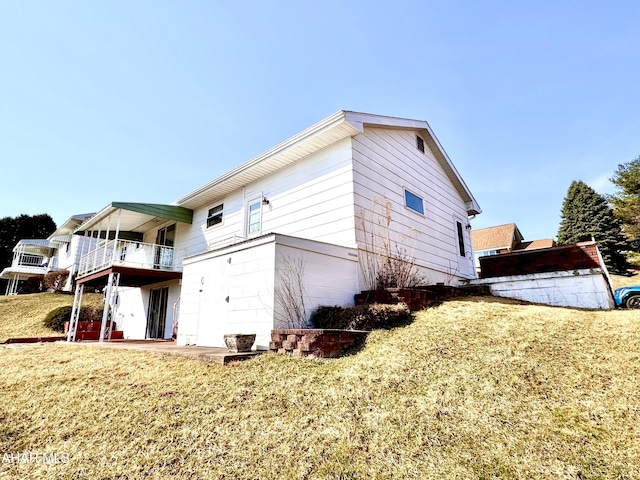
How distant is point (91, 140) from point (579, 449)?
44.3 ft

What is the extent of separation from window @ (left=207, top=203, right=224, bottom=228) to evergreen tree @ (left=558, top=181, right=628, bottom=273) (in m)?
33.6

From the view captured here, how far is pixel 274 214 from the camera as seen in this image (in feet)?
32.1

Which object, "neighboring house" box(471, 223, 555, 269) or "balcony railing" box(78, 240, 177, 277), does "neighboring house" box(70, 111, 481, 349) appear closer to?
"balcony railing" box(78, 240, 177, 277)

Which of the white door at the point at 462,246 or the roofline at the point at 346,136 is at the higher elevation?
the roofline at the point at 346,136

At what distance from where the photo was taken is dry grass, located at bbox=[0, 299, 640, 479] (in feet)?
8.07

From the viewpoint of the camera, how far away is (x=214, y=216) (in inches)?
488

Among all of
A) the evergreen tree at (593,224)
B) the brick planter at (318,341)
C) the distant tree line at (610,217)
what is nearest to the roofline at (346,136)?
the brick planter at (318,341)

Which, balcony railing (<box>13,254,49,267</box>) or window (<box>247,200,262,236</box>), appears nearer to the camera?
window (<box>247,200,262,236</box>)

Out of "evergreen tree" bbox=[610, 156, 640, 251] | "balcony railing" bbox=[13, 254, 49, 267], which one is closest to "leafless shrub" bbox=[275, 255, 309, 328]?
"evergreen tree" bbox=[610, 156, 640, 251]

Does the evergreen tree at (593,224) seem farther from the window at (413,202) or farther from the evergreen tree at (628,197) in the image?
the window at (413,202)

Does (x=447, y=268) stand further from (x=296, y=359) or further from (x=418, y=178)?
(x=296, y=359)

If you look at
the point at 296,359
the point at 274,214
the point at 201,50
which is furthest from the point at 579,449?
the point at 201,50

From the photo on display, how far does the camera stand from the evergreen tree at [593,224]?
29769 millimetres

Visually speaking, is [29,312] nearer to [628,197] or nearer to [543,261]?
[543,261]
